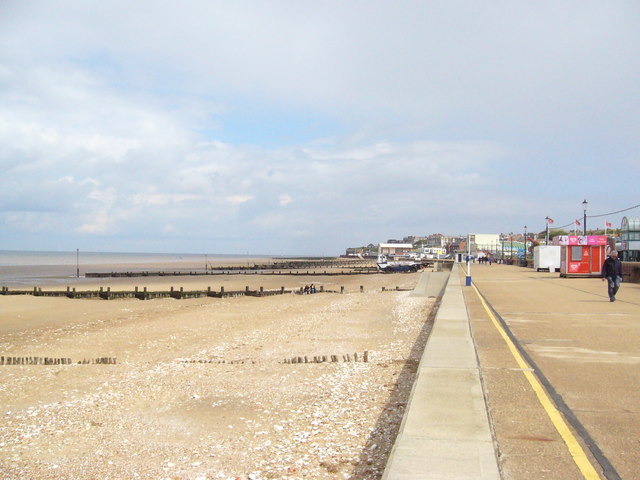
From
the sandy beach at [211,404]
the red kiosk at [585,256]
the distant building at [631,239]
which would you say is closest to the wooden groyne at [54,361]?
the sandy beach at [211,404]

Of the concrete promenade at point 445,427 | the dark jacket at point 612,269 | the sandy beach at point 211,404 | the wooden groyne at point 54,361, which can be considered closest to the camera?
the concrete promenade at point 445,427

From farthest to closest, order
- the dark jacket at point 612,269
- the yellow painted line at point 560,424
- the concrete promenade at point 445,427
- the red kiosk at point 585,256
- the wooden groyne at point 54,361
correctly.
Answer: the red kiosk at point 585,256
the dark jacket at point 612,269
the wooden groyne at point 54,361
the yellow painted line at point 560,424
the concrete promenade at point 445,427

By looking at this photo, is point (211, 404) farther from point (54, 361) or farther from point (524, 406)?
point (54, 361)

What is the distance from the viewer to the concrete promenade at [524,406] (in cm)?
440

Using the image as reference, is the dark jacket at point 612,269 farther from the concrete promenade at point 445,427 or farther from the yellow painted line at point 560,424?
the concrete promenade at point 445,427

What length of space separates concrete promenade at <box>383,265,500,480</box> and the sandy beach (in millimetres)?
529

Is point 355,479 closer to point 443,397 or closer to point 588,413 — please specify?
point 443,397

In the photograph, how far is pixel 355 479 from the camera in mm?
4949

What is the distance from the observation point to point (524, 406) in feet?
20.3

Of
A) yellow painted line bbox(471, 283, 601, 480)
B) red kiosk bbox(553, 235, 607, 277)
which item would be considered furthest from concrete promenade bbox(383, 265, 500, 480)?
red kiosk bbox(553, 235, 607, 277)

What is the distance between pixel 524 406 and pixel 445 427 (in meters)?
1.55

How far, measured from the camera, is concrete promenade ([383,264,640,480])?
14.4 ft

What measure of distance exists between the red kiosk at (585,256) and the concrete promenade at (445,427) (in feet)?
99.5

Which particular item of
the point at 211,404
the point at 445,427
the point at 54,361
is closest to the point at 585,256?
the point at 54,361
